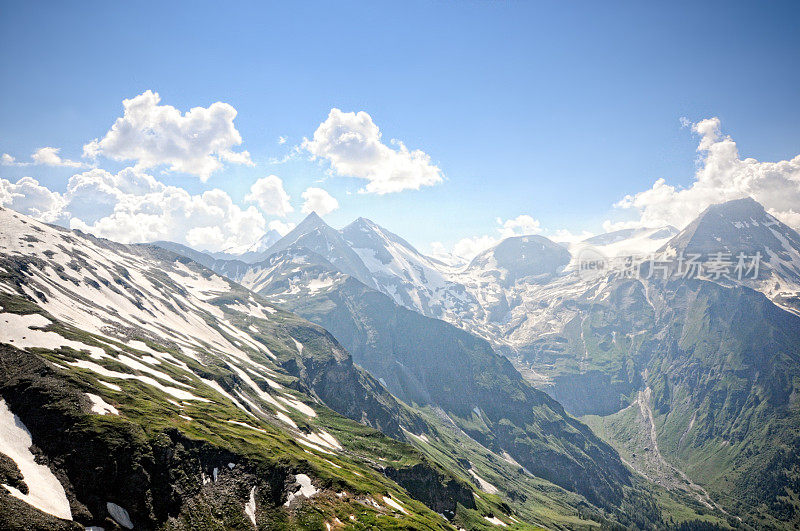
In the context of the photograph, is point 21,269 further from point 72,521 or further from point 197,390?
point 72,521

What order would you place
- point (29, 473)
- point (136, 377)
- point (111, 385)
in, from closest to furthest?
point (29, 473) < point (111, 385) < point (136, 377)

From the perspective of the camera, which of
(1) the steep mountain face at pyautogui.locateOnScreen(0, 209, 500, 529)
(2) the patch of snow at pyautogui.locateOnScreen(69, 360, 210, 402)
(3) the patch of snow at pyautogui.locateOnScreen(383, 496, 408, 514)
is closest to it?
(1) the steep mountain face at pyautogui.locateOnScreen(0, 209, 500, 529)

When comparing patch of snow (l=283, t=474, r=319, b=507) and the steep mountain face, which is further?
patch of snow (l=283, t=474, r=319, b=507)

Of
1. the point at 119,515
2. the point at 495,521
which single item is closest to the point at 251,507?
the point at 119,515

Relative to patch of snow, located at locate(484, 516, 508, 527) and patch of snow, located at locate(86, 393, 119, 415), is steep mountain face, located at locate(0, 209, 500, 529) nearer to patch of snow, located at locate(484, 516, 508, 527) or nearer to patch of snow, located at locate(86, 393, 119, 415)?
patch of snow, located at locate(86, 393, 119, 415)

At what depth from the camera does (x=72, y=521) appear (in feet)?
171

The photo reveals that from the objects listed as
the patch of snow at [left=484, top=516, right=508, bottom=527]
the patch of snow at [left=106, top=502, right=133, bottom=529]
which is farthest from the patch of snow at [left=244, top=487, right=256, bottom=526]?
the patch of snow at [left=484, top=516, right=508, bottom=527]

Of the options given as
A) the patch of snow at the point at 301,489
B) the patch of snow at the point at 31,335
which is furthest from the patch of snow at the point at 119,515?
the patch of snow at the point at 31,335

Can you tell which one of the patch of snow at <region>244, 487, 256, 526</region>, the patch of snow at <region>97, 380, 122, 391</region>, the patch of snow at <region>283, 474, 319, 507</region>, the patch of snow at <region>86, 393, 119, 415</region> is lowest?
the patch of snow at <region>244, 487, 256, 526</region>

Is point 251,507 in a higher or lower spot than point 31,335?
lower

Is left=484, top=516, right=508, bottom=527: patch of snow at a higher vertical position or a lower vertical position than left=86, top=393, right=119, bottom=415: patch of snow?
lower

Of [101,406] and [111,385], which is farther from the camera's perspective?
[111,385]

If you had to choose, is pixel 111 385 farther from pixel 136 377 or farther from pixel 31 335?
pixel 31 335

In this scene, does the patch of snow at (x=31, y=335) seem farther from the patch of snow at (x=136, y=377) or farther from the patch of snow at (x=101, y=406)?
the patch of snow at (x=101, y=406)
